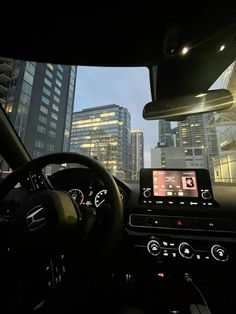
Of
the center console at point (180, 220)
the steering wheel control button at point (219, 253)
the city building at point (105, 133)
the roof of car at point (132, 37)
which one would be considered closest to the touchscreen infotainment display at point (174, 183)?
the center console at point (180, 220)

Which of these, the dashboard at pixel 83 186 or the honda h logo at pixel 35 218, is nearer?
the honda h logo at pixel 35 218

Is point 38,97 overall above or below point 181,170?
above

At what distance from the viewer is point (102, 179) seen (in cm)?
107

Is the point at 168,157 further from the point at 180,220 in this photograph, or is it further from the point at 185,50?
the point at 185,50

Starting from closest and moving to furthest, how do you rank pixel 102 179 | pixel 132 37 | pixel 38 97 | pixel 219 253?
1. pixel 102 179
2. pixel 219 253
3. pixel 132 37
4. pixel 38 97

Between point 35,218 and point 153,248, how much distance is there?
0.81 meters

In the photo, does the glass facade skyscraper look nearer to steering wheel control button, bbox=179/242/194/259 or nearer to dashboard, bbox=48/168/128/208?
dashboard, bbox=48/168/128/208

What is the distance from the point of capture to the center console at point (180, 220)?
1.35 meters

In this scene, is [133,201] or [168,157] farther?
[168,157]

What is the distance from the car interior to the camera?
112cm

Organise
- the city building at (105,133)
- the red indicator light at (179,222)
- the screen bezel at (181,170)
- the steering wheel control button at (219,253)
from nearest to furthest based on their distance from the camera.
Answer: the steering wheel control button at (219,253)
the red indicator light at (179,222)
the screen bezel at (181,170)
the city building at (105,133)

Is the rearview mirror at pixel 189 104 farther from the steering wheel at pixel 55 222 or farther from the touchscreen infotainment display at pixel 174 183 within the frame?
the steering wheel at pixel 55 222

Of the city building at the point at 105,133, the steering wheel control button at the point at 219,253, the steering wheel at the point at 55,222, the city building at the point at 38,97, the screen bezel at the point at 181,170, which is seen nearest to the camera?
the steering wheel at the point at 55,222

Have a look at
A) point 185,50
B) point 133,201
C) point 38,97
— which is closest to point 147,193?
point 133,201
